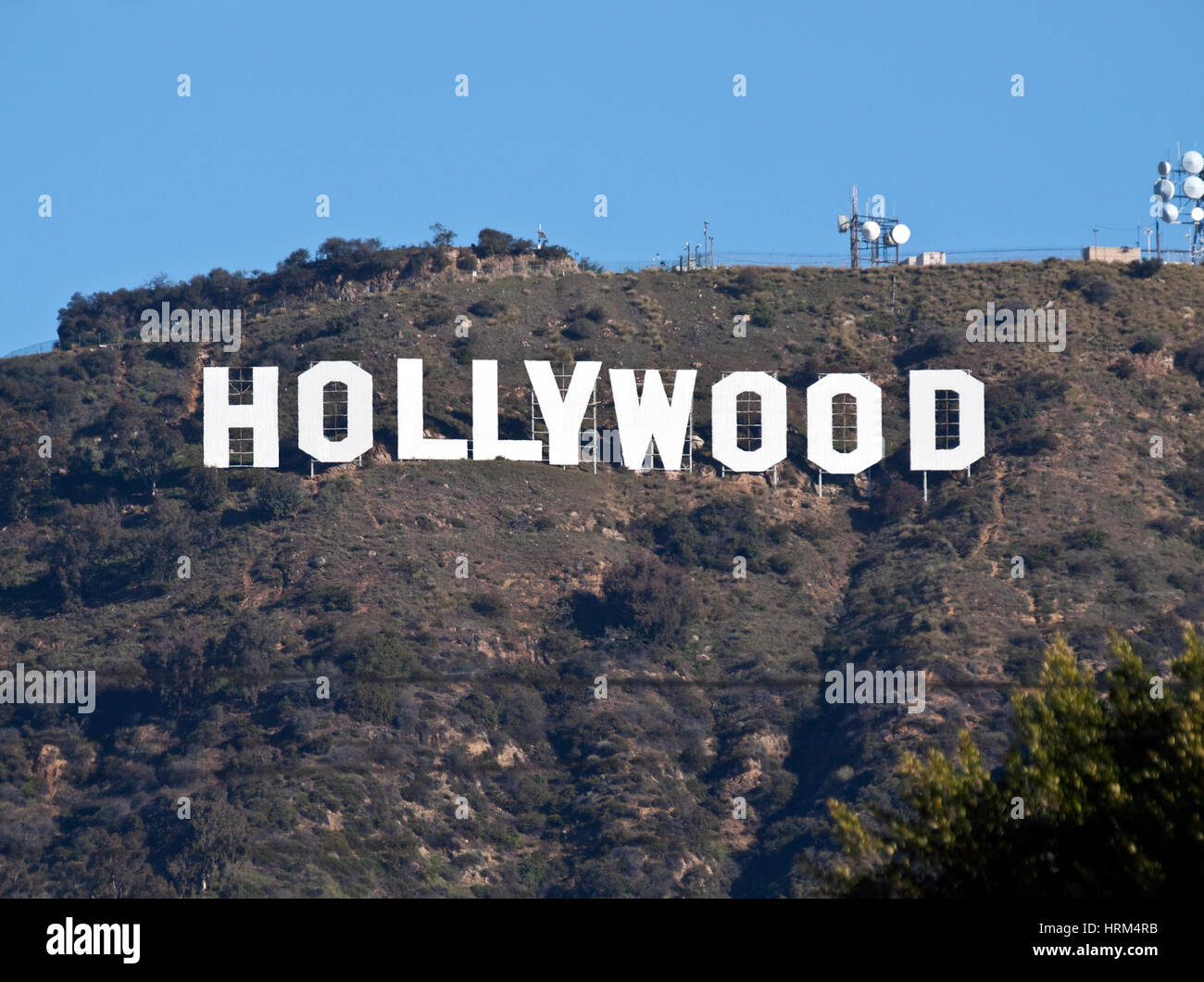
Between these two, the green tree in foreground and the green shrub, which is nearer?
the green tree in foreground

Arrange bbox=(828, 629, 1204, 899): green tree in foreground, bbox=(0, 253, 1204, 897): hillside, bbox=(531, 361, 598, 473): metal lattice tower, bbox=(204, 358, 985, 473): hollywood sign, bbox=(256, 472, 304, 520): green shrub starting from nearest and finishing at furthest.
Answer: bbox=(828, 629, 1204, 899): green tree in foreground
bbox=(0, 253, 1204, 897): hillside
bbox=(204, 358, 985, 473): hollywood sign
bbox=(531, 361, 598, 473): metal lattice tower
bbox=(256, 472, 304, 520): green shrub

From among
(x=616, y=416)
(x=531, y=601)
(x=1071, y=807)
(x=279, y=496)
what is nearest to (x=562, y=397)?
(x=616, y=416)

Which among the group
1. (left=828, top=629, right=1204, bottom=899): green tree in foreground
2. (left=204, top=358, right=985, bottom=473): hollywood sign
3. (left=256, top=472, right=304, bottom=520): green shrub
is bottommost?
(left=828, top=629, right=1204, bottom=899): green tree in foreground

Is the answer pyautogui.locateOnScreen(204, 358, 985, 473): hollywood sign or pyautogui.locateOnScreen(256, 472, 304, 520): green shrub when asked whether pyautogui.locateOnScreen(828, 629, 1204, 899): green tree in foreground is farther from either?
pyautogui.locateOnScreen(256, 472, 304, 520): green shrub

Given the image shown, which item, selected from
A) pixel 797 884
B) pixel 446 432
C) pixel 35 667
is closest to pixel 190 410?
pixel 446 432

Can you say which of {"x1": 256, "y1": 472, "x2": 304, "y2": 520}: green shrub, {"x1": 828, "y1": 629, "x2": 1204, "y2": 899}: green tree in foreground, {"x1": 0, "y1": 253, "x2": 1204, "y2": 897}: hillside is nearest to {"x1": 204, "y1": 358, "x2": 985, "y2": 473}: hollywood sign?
{"x1": 256, "y1": 472, "x2": 304, "y2": 520}: green shrub

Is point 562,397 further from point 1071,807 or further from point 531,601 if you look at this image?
point 1071,807
